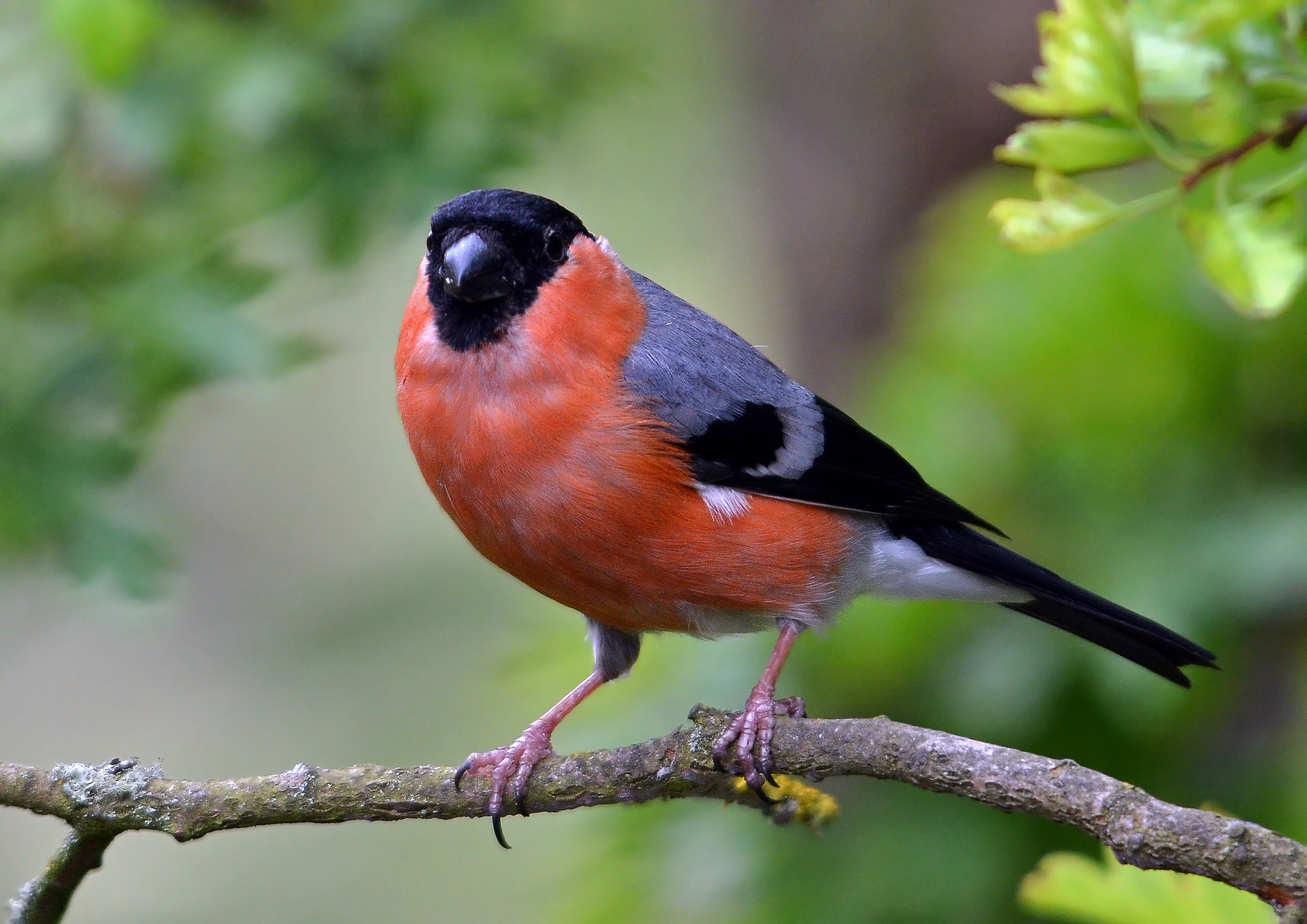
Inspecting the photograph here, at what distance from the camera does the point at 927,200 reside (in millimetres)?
6574

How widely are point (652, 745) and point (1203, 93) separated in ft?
5.60

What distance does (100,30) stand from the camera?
3.10 meters

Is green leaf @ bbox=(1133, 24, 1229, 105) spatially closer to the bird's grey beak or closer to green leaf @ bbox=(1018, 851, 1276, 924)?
green leaf @ bbox=(1018, 851, 1276, 924)

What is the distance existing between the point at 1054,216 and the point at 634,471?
1.27 meters

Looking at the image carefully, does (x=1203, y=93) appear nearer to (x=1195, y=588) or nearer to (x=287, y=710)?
(x=1195, y=588)

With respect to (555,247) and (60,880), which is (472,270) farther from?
(60,880)

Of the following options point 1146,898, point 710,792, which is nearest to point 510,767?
point 710,792

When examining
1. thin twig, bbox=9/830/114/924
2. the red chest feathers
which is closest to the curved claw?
the red chest feathers

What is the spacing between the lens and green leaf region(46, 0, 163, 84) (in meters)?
3.08

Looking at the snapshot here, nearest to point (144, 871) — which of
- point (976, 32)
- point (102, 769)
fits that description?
point (102, 769)

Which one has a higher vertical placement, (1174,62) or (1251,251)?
(1174,62)

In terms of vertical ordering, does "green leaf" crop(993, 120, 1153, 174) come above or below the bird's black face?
below

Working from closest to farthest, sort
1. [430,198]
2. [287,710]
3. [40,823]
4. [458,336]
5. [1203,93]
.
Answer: [1203,93], [458,336], [430,198], [40,823], [287,710]

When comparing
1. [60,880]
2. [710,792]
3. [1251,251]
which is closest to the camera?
[1251,251]
